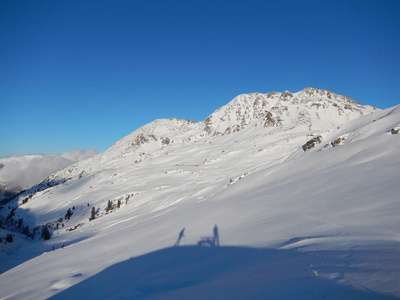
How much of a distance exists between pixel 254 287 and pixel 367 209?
5.27 metres

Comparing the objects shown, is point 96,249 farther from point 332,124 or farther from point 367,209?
point 332,124

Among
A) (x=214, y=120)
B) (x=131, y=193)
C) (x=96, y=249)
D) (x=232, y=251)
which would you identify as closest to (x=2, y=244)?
(x=131, y=193)

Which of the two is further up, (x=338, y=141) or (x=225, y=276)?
(x=338, y=141)

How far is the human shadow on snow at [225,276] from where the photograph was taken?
3.68 metres

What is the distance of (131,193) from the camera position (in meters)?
50.0

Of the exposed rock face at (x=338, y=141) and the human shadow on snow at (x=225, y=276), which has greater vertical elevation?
the exposed rock face at (x=338, y=141)

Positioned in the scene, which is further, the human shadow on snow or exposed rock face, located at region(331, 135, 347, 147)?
exposed rock face, located at region(331, 135, 347, 147)

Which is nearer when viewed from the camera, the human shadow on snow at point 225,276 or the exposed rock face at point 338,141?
the human shadow on snow at point 225,276

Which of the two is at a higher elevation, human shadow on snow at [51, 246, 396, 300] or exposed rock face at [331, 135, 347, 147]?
exposed rock face at [331, 135, 347, 147]

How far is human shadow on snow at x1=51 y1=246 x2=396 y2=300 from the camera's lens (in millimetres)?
3676

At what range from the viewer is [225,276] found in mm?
A: 5422

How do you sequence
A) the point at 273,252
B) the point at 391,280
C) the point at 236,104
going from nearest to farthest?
the point at 391,280
the point at 273,252
the point at 236,104

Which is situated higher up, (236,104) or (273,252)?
(236,104)

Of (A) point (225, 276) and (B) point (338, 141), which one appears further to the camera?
(B) point (338, 141)
